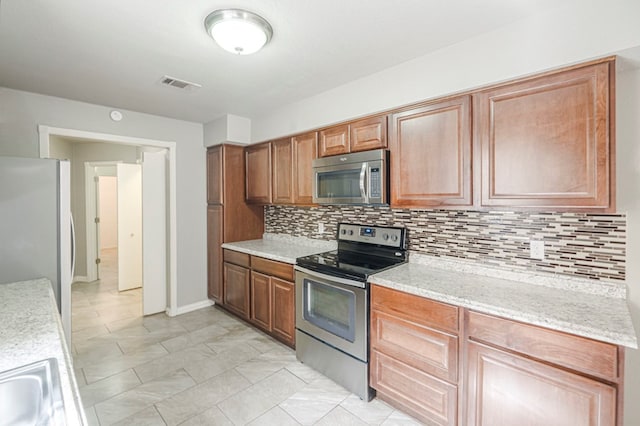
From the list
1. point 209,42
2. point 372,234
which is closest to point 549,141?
point 372,234

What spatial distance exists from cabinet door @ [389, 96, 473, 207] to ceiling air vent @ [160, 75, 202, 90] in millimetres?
1727

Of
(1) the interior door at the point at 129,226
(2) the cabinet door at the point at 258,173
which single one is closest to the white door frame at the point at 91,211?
(1) the interior door at the point at 129,226

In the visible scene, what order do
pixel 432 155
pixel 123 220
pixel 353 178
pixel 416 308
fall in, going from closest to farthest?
pixel 416 308 < pixel 432 155 < pixel 353 178 < pixel 123 220

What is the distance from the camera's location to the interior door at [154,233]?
3.70 m

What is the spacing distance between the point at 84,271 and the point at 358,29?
589 cm

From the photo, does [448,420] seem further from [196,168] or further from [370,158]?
[196,168]

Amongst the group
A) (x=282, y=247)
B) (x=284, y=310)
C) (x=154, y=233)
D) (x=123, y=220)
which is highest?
(x=123, y=220)

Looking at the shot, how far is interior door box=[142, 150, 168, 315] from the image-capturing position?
→ 370 cm

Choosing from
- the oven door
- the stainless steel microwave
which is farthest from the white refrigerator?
the stainless steel microwave

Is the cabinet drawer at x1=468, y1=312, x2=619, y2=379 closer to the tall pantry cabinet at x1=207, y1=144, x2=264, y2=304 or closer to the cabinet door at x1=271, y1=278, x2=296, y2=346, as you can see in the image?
the cabinet door at x1=271, y1=278, x2=296, y2=346

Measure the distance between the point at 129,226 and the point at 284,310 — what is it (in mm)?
3494

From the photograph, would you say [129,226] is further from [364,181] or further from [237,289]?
[364,181]

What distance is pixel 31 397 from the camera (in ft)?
2.96

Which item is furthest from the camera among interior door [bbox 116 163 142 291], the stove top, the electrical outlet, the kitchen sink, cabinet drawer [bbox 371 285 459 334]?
interior door [bbox 116 163 142 291]
